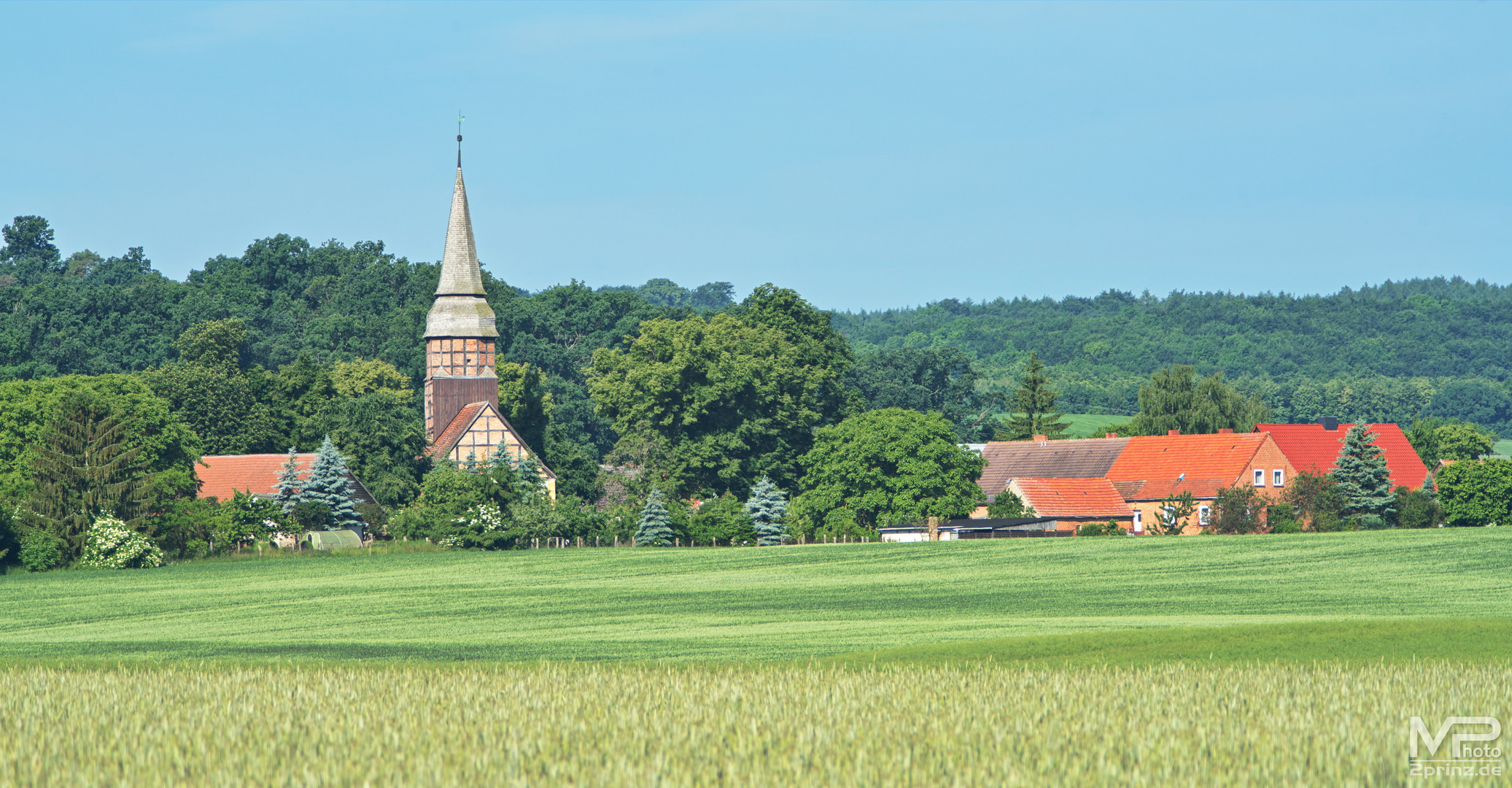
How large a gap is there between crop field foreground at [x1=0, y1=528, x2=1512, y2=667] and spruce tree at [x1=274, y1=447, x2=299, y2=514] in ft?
18.2

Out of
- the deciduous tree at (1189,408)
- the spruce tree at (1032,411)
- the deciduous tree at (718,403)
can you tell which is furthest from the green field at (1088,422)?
the deciduous tree at (718,403)

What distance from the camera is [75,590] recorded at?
55156 millimetres

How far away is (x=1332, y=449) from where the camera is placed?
3561 inches

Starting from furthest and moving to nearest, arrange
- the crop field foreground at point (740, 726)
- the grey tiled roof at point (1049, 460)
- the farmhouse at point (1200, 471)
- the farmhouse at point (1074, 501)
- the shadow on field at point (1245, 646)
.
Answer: the grey tiled roof at point (1049, 460)
the farmhouse at point (1200, 471)
the farmhouse at point (1074, 501)
the shadow on field at point (1245, 646)
the crop field foreground at point (740, 726)

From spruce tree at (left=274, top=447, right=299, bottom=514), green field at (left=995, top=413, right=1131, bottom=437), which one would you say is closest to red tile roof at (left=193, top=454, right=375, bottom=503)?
spruce tree at (left=274, top=447, right=299, bottom=514)

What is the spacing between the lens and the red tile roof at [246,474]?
79.6 meters

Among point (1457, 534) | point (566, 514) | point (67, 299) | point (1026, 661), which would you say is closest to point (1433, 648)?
point (1026, 661)

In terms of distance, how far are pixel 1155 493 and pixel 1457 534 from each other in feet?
73.5

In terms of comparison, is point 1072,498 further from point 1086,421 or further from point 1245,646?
point 1086,421

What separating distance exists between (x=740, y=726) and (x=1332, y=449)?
78.4 metres

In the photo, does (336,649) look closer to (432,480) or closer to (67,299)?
(432,480)

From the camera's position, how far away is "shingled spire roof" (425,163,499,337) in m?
95.9
